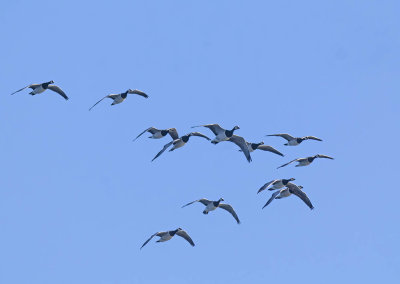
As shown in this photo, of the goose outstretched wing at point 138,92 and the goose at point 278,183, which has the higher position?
the goose outstretched wing at point 138,92

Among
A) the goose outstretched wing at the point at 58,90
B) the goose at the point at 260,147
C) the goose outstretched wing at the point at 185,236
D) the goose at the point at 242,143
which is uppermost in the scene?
the goose outstretched wing at the point at 58,90

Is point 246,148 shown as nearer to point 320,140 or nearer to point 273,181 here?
point 273,181

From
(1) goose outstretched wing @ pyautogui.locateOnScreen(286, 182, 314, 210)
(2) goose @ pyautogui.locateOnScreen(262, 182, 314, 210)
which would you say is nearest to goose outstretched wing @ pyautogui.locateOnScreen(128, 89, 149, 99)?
(2) goose @ pyautogui.locateOnScreen(262, 182, 314, 210)

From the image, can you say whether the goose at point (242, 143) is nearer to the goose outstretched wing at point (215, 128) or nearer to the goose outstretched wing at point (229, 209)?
the goose outstretched wing at point (215, 128)

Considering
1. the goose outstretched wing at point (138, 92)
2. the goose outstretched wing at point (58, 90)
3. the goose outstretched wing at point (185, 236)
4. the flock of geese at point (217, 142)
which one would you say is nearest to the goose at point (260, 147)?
the flock of geese at point (217, 142)

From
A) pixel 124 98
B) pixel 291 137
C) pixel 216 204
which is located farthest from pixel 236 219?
pixel 124 98

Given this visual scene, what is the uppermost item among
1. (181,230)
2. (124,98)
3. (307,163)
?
(124,98)

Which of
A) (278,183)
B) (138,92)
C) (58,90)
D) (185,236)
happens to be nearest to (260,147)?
(278,183)

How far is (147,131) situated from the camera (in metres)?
73.9

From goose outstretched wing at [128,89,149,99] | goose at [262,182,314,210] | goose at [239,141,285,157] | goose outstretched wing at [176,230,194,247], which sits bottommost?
goose outstretched wing at [176,230,194,247]

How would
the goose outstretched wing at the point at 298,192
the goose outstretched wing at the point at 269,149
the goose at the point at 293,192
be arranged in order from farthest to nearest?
1. the goose outstretched wing at the point at 269,149
2. the goose outstretched wing at the point at 298,192
3. the goose at the point at 293,192

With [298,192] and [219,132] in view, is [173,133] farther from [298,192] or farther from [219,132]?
[298,192]

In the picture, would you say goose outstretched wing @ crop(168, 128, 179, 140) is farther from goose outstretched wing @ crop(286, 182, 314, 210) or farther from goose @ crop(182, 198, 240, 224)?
goose outstretched wing @ crop(286, 182, 314, 210)

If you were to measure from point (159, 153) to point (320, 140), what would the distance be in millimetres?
15266
